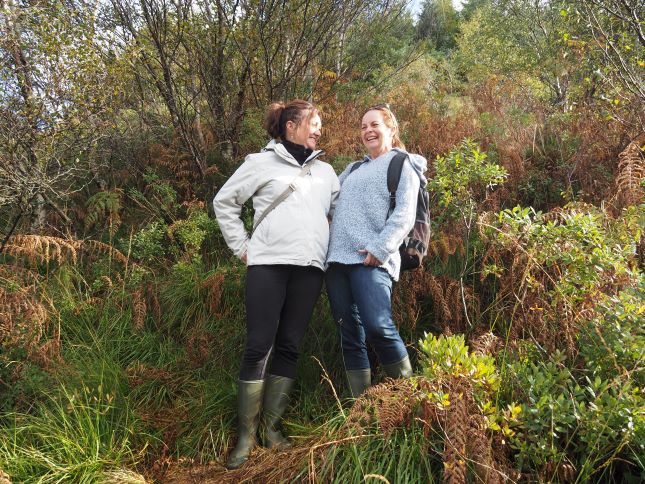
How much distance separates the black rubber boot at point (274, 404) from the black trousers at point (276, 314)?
0.05 meters

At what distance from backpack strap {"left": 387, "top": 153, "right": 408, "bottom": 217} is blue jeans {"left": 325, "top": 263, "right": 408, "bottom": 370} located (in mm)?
456

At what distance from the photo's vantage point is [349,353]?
279cm

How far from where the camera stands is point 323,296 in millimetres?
3727

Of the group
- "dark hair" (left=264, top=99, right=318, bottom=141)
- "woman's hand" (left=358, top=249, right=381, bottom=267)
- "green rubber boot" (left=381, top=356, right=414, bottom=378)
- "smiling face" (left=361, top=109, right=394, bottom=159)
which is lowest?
"green rubber boot" (left=381, top=356, right=414, bottom=378)

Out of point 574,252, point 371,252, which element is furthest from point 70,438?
point 574,252

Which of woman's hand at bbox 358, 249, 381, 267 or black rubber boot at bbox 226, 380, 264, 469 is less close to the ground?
woman's hand at bbox 358, 249, 381, 267

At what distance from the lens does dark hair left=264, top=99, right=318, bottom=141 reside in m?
2.96

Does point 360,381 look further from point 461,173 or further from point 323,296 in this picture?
point 461,173

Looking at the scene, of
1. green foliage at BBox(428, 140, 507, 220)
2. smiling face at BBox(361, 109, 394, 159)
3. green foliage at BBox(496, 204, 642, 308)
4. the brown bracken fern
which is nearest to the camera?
green foliage at BBox(496, 204, 642, 308)

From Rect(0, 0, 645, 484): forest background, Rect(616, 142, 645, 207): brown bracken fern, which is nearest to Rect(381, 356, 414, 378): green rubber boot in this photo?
Rect(0, 0, 645, 484): forest background

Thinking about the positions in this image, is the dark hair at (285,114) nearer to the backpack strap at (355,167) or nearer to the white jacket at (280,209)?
the white jacket at (280,209)

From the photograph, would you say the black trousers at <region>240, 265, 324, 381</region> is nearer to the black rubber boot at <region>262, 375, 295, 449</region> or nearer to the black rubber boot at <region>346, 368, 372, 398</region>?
the black rubber boot at <region>262, 375, 295, 449</region>

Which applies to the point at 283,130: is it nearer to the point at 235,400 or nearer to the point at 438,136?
the point at 235,400

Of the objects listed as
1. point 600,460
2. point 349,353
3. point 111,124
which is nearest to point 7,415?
point 349,353
